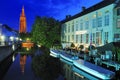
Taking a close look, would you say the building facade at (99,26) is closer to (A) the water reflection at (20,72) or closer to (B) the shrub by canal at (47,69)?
(B) the shrub by canal at (47,69)

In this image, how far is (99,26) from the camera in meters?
43.5

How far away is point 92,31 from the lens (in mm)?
46812

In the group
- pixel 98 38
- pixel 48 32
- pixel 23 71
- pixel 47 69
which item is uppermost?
pixel 48 32

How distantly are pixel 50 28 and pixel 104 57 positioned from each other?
153ft

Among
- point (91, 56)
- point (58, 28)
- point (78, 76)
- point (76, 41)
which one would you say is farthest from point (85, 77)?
point (58, 28)

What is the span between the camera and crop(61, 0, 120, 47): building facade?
38062 mm

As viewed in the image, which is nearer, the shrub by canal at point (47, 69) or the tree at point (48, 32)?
the shrub by canal at point (47, 69)

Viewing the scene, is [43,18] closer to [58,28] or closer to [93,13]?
[58,28]

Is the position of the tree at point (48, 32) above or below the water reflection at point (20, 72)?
above

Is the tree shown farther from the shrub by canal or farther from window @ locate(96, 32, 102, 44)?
the shrub by canal

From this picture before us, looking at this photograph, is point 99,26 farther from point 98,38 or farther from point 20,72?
point 20,72

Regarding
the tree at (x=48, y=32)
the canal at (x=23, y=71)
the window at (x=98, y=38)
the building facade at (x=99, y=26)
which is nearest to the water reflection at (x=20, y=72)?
the canal at (x=23, y=71)

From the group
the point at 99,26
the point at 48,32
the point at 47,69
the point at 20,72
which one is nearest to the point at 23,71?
the point at 20,72

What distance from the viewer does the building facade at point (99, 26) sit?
125 feet
